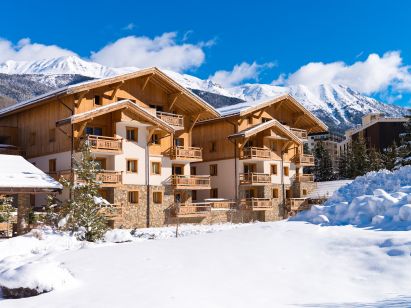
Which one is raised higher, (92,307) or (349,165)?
(349,165)

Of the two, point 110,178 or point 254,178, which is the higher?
point 254,178

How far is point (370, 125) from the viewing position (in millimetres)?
91250

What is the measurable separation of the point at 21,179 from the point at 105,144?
24.7ft

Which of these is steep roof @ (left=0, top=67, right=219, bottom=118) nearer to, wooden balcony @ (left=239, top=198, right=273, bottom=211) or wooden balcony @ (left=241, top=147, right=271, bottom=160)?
wooden balcony @ (left=241, top=147, right=271, bottom=160)

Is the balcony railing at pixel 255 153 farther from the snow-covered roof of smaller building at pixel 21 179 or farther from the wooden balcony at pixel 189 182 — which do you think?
the snow-covered roof of smaller building at pixel 21 179

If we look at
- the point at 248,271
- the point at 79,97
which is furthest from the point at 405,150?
the point at 248,271

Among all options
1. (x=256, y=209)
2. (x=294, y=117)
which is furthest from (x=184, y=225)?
(x=294, y=117)

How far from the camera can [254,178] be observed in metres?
43.2

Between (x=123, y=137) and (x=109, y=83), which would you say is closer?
(x=109, y=83)

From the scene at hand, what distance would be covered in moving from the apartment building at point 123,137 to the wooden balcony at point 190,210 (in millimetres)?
156

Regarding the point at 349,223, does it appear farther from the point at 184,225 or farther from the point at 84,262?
the point at 184,225

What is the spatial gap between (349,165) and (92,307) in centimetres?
5985

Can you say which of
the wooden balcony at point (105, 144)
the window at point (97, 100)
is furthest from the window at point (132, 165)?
the window at point (97, 100)

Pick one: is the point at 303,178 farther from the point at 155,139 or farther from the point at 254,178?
the point at 155,139
